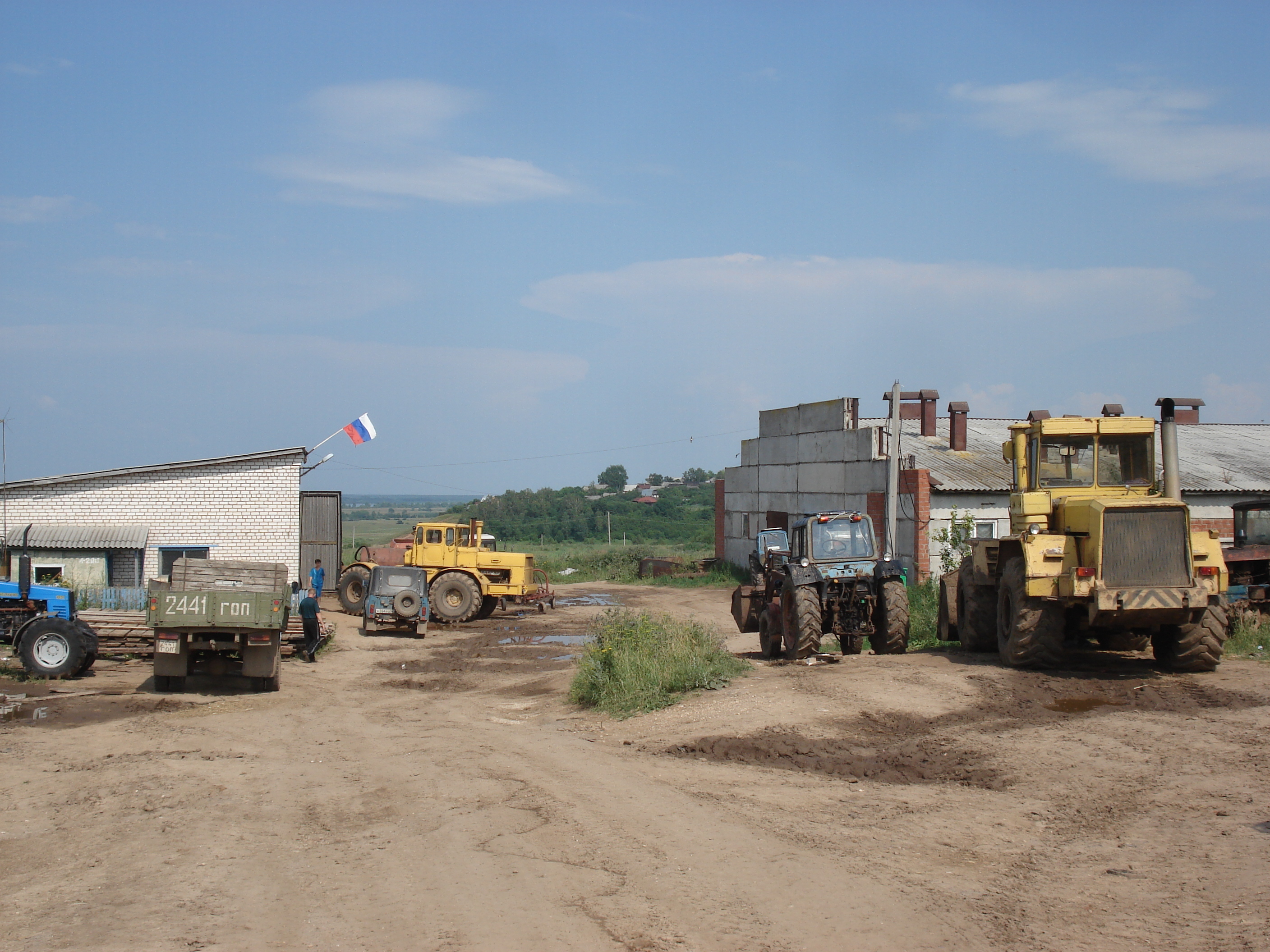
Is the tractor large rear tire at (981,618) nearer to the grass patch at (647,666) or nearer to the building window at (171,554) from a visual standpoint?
the grass patch at (647,666)

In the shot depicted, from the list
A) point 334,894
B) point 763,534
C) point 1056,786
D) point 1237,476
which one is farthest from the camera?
point 1237,476

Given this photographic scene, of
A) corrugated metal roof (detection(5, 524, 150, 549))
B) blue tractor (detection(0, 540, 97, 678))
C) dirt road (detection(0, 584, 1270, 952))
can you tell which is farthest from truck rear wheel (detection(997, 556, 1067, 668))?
corrugated metal roof (detection(5, 524, 150, 549))

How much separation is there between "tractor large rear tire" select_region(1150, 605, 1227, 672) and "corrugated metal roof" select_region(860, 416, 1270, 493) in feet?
49.8

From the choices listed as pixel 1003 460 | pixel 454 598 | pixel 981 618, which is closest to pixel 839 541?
pixel 981 618

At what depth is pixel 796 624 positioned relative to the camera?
47.2ft

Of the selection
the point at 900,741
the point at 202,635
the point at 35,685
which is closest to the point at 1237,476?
the point at 900,741

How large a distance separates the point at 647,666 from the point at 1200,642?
6.54 metres

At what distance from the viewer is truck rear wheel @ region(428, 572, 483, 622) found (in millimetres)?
25703

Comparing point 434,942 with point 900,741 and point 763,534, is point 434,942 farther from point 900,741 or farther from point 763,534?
point 763,534

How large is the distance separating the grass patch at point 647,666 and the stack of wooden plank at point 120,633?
315 inches

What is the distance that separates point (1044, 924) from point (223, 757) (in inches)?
310

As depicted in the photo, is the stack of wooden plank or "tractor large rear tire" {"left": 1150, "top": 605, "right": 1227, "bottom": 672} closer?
"tractor large rear tire" {"left": 1150, "top": 605, "right": 1227, "bottom": 672}

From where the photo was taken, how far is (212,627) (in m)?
14.2

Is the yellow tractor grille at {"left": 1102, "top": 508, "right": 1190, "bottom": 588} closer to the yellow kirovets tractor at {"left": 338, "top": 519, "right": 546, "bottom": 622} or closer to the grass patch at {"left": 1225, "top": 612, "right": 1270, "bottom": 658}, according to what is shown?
the grass patch at {"left": 1225, "top": 612, "right": 1270, "bottom": 658}
